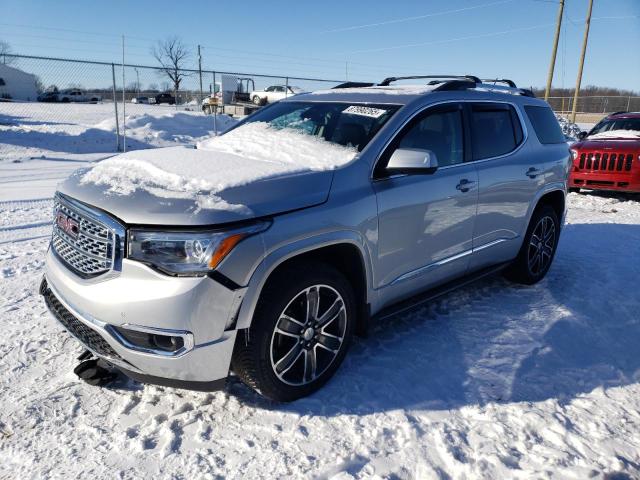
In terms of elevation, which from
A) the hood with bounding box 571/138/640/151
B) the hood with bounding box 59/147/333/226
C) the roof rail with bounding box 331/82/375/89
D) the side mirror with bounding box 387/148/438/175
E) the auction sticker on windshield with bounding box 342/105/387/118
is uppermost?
the roof rail with bounding box 331/82/375/89

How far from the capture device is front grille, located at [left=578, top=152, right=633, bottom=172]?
9203 millimetres

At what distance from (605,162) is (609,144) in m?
0.41

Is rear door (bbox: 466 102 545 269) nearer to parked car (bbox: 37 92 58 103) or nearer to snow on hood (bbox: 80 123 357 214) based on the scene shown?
snow on hood (bbox: 80 123 357 214)

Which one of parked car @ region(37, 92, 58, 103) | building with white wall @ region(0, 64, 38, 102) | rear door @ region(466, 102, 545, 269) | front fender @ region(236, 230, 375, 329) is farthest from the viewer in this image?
Result: building with white wall @ region(0, 64, 38, 102)

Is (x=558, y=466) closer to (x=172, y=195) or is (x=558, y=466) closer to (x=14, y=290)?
(x=172, y=195)

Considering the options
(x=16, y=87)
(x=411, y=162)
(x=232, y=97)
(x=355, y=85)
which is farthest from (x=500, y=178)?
(x=16, y=87)

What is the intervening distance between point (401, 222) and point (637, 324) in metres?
2.35

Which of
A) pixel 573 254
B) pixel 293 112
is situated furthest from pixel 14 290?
pixel 573 254

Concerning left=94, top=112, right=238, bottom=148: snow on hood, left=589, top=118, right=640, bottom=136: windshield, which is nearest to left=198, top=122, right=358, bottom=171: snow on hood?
left=589, top=118, right=640, bottom=136: windshield

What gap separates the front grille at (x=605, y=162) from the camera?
9203 mm

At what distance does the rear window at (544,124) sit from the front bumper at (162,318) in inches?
142

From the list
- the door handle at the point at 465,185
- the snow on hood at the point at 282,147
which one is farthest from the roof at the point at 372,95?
the door handle at the point at 465,185

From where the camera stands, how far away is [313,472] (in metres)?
2.37

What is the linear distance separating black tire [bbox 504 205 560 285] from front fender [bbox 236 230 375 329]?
250cm
